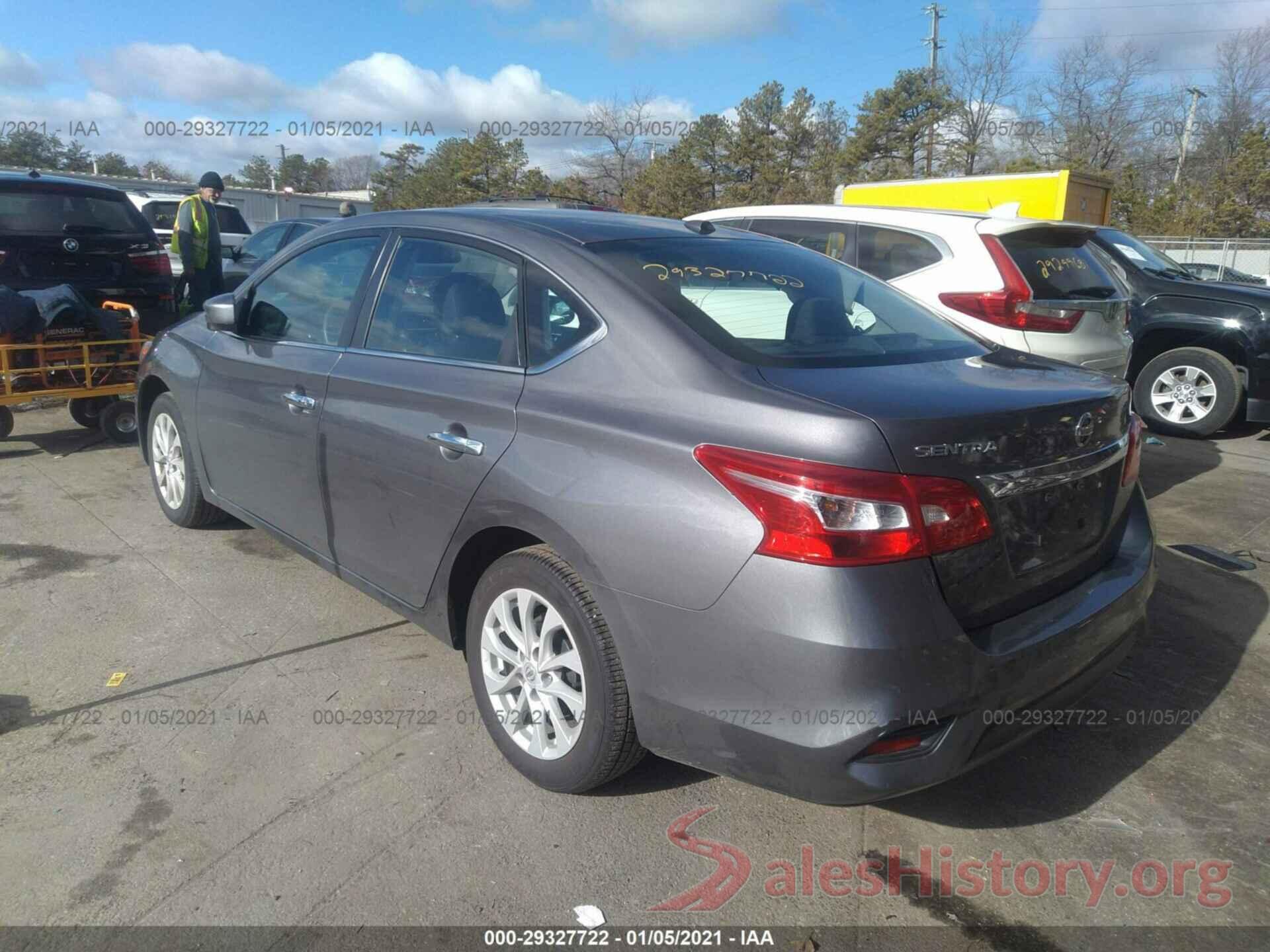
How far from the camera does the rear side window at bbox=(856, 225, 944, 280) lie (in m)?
6.05

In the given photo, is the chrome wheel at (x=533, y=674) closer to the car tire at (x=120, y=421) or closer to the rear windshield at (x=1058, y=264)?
the rear windshield at (x=1058, y=264)

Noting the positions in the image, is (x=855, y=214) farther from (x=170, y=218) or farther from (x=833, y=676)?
(x=170, y=218)

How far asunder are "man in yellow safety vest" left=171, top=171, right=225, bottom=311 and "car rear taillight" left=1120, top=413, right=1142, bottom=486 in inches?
325

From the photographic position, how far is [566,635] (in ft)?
8.77

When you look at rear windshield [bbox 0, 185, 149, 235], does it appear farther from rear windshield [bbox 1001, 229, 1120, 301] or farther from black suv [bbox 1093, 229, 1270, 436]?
black suv [bbox 1093, 229, 1270, 436]

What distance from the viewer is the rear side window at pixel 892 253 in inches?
238

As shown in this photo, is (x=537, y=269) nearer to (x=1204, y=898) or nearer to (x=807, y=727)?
(x=807, y=727)

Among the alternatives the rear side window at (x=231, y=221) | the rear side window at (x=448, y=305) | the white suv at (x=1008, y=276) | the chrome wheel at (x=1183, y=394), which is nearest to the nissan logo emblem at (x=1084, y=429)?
the rear side window at (x=448, y=305)

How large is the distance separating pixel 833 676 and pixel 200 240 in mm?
8462

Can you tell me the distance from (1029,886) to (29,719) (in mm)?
3226

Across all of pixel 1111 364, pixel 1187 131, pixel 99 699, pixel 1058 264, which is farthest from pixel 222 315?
pixel 1187 131

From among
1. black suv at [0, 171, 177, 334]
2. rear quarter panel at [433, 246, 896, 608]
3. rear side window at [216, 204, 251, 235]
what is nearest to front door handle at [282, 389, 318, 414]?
rear quarter panel at [433, 246, 896, 608]
